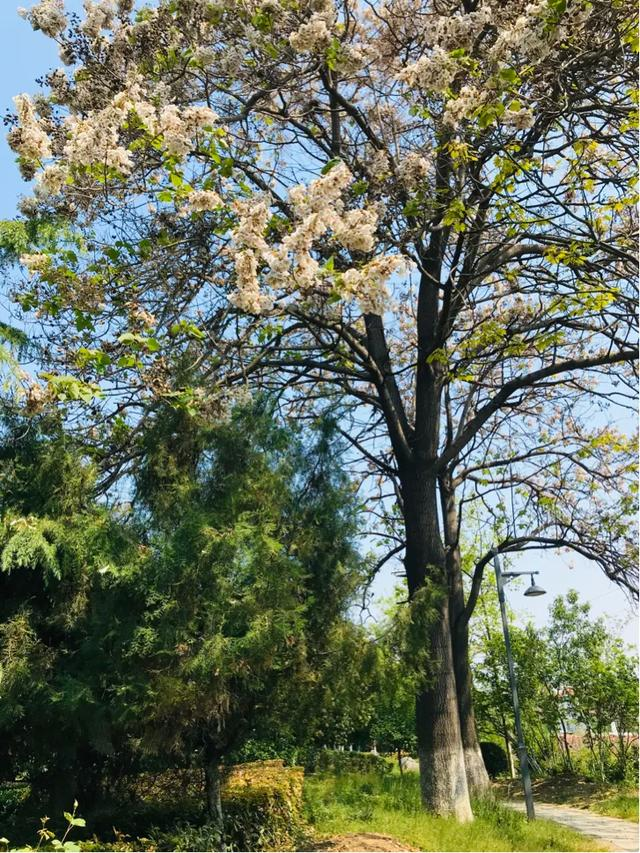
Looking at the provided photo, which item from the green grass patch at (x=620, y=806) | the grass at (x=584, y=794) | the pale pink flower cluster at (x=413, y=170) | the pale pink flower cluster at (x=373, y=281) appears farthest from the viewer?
the grass at (x=584, y=794)

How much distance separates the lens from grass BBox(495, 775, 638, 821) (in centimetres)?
1282

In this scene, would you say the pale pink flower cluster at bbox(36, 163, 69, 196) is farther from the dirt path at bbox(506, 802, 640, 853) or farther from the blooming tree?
the dirt path at bbox(506, 802, 640, 853)

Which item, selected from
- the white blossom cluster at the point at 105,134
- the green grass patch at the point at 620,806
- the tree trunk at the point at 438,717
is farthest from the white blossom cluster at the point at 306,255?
the green grass patch at the point at 620,806

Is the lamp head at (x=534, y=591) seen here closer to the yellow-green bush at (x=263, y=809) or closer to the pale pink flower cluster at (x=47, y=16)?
the yellow-green bush at (x=263, y=809)

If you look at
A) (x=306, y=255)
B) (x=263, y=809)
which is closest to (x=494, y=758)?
(x=263, y=809)

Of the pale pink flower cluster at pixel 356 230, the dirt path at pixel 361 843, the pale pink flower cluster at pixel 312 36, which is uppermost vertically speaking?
the pale pink flower cluster at pixel 312 36

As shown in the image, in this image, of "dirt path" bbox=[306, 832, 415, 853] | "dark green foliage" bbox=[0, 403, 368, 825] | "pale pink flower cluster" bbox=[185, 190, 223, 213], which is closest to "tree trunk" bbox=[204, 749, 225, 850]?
"dark green foliage" bbox=[0, 403, 368, 825]

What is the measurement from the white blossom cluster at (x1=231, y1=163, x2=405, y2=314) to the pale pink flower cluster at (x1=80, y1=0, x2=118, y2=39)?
9.04 feet

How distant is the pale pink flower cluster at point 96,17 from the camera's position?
701 centimetres

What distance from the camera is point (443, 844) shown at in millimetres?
6770

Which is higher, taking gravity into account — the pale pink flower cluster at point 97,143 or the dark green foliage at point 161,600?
the pale pink flower cluster at point 97,143

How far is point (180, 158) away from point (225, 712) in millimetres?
4676

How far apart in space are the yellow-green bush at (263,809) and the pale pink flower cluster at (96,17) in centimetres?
730

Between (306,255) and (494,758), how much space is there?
1721cm
